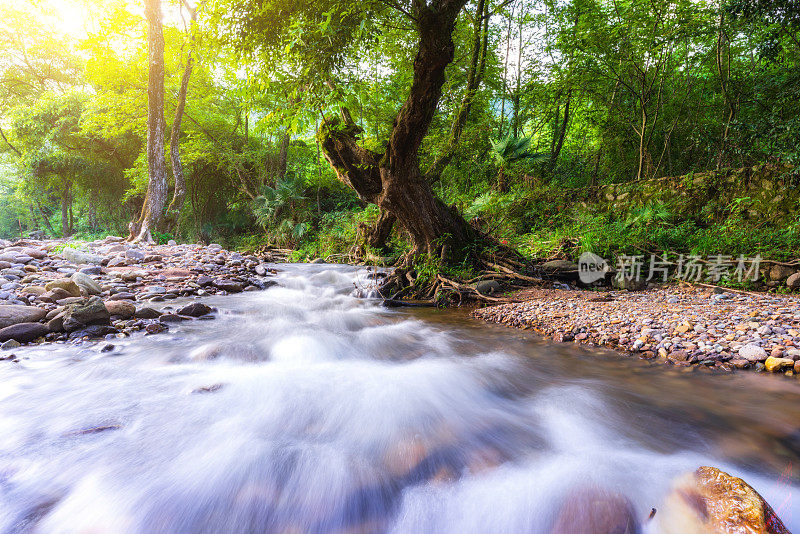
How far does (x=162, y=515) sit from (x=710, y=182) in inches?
364

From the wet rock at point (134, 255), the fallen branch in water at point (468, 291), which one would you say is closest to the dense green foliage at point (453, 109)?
the fallen branch in water at point (468, 291)

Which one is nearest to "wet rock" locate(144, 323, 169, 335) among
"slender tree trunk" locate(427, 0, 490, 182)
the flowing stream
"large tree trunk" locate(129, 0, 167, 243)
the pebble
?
the pebble

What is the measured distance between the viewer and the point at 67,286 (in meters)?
4.38

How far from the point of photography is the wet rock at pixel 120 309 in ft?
13.4

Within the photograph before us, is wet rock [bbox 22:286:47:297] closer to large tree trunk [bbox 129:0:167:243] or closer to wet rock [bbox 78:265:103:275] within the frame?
wet rock [bbox 78:265:103:275]

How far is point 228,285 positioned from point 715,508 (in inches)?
276

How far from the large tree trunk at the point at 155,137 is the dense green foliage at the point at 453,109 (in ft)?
2.59

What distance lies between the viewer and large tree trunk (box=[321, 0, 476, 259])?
5262 mm

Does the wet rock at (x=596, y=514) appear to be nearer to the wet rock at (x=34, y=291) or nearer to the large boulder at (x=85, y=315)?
the large boulder at (x=85, y=315)

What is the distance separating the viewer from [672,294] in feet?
16.3

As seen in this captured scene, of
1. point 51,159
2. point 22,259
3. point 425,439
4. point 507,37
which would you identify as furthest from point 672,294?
point 51,159

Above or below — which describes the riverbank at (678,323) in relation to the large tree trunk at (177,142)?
below

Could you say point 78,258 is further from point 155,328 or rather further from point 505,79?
point 505,79

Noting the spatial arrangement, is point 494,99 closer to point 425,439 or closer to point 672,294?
point 672,294
